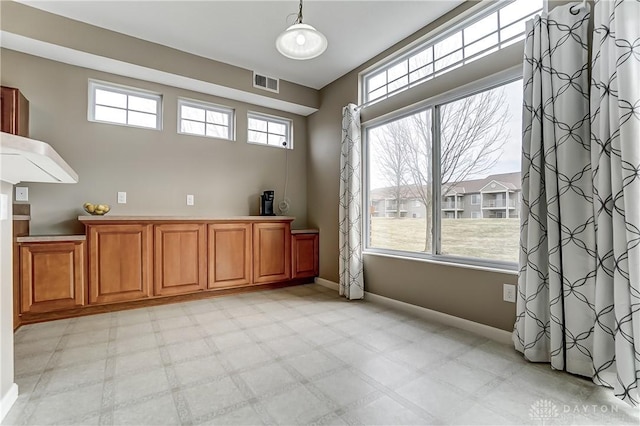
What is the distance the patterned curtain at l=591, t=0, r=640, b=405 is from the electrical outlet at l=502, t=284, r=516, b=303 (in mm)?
568

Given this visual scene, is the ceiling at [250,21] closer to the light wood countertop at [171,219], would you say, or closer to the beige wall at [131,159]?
the beige wall at [131,159]

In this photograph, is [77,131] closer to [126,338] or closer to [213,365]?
[126,338]

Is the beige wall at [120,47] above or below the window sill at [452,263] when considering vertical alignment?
above

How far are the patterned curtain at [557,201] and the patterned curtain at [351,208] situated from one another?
1.73m

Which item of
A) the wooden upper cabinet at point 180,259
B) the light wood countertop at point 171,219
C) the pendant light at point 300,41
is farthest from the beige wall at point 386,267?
the wooden upper cabinet at point 180,259

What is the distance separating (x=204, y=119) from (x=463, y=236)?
3.46 meters

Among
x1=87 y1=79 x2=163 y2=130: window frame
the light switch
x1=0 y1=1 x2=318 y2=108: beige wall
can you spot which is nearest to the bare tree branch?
x1=0 y1=1 x2=318 y2=108: beige wall

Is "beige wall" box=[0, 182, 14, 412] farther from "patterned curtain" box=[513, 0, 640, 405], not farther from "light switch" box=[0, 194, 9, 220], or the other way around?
"patterned curtain" box=[513, 0, 640, 405]

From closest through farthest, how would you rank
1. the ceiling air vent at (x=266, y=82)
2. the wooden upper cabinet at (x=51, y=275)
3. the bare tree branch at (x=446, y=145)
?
the bare tree branch at (x=446, y=145) < the wooden upper cabinet at (x=51, y=275) < the ceiling air vent at (x=266, y=82)

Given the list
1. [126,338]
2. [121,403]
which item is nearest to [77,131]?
[126,338]

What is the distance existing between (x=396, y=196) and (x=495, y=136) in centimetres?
114

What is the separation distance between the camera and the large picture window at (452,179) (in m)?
2.42

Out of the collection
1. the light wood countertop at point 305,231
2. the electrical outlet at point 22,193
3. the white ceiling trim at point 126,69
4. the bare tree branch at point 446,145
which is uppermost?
the white ceiling trim at point 126,69

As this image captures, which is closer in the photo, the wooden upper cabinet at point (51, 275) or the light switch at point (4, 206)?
the light switch at point (4, 206)
